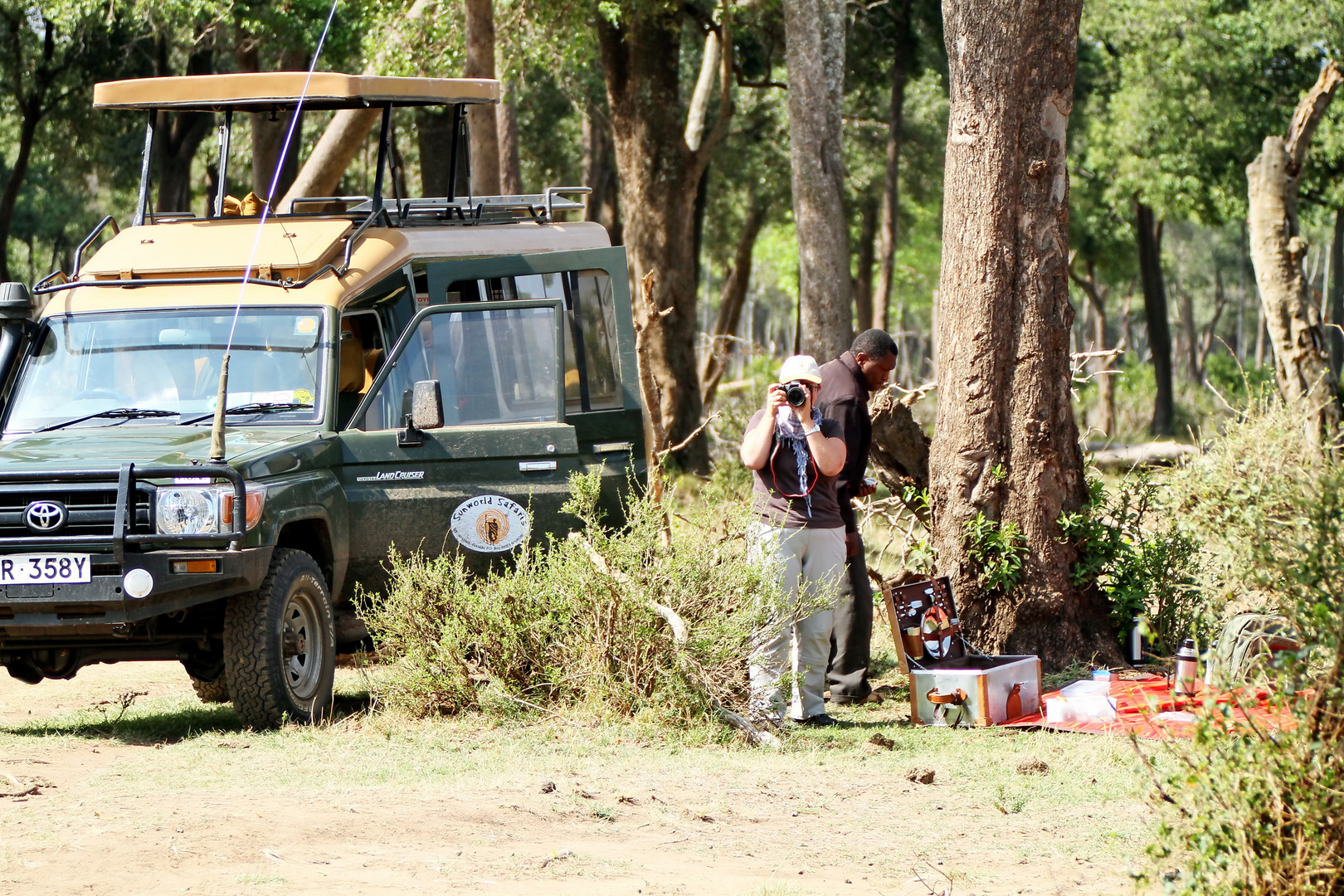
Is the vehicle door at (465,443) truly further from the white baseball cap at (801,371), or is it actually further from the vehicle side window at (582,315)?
the white baseball cap at (801,371)

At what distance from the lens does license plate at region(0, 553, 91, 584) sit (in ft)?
20.8

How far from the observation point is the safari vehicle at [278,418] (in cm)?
643

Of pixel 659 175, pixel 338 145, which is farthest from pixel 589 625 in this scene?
pixel 659 175

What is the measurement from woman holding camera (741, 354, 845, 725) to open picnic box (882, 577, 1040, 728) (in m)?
0.53

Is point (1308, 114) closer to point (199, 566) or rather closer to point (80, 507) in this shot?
point (199, 566)

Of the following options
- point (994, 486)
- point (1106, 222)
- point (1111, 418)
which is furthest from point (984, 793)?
point (1106, 222)

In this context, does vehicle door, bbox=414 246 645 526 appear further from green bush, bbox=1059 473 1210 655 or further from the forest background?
the forest background

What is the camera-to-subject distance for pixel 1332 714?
402 cm

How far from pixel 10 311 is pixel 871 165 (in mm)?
24724

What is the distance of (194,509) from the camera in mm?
6457

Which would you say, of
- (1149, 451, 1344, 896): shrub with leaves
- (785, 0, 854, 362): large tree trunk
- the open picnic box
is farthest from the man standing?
(785, 0, 854, 362): large tree trunk

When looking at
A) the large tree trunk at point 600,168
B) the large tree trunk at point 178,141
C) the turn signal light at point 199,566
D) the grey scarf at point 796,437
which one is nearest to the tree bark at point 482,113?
the grey scarf at point 796,437

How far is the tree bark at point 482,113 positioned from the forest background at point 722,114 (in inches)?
1.2

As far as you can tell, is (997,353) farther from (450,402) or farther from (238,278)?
(238,278)
